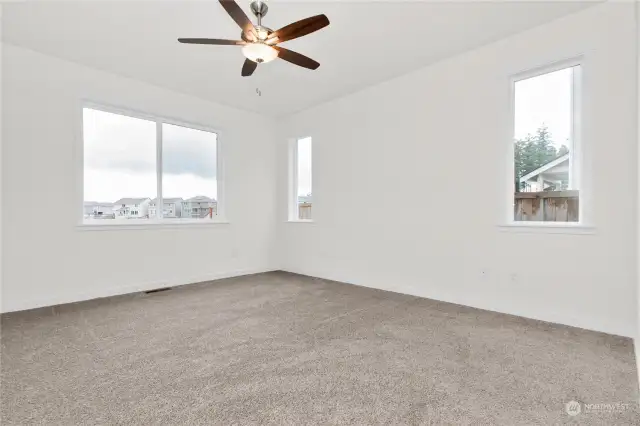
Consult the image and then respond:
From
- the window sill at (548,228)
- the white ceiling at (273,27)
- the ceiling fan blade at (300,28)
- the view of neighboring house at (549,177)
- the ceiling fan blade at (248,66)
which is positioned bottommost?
the window sill at (548,228)

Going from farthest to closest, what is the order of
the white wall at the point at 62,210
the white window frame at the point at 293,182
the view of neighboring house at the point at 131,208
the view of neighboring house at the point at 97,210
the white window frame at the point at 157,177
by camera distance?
the white window frame at the point at 293,182, the view of neighboring house at the point at 131,208, the view of neighboring house at the point at 97,210, the white window frame at the point at 157,177, the white wall at the point at 62,210

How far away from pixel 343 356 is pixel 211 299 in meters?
2.02

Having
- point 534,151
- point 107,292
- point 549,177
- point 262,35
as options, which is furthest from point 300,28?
point 107,292

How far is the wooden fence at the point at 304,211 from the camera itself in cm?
528

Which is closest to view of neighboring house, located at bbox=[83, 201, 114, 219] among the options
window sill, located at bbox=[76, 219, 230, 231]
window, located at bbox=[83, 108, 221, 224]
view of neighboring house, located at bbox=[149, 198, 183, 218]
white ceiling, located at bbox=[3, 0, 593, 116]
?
window, located at bbox=[83, 108, 221, 224]

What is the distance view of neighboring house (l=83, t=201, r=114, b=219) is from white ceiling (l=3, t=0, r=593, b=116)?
1567 mm

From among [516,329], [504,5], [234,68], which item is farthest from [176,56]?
[516,329]

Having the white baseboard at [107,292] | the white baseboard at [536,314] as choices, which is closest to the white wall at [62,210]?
the white baseboard at [107,292]

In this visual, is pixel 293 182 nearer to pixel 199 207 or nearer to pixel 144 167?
pixel 199 207

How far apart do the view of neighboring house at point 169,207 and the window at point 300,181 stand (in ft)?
5.79

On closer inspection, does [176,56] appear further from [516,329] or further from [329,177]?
[516,329]

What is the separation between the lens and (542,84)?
118 inches

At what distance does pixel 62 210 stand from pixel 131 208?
725mm

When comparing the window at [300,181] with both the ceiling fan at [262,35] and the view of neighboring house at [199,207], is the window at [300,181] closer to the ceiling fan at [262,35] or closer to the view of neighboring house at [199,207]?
the view of neighboring house at [199,207]
